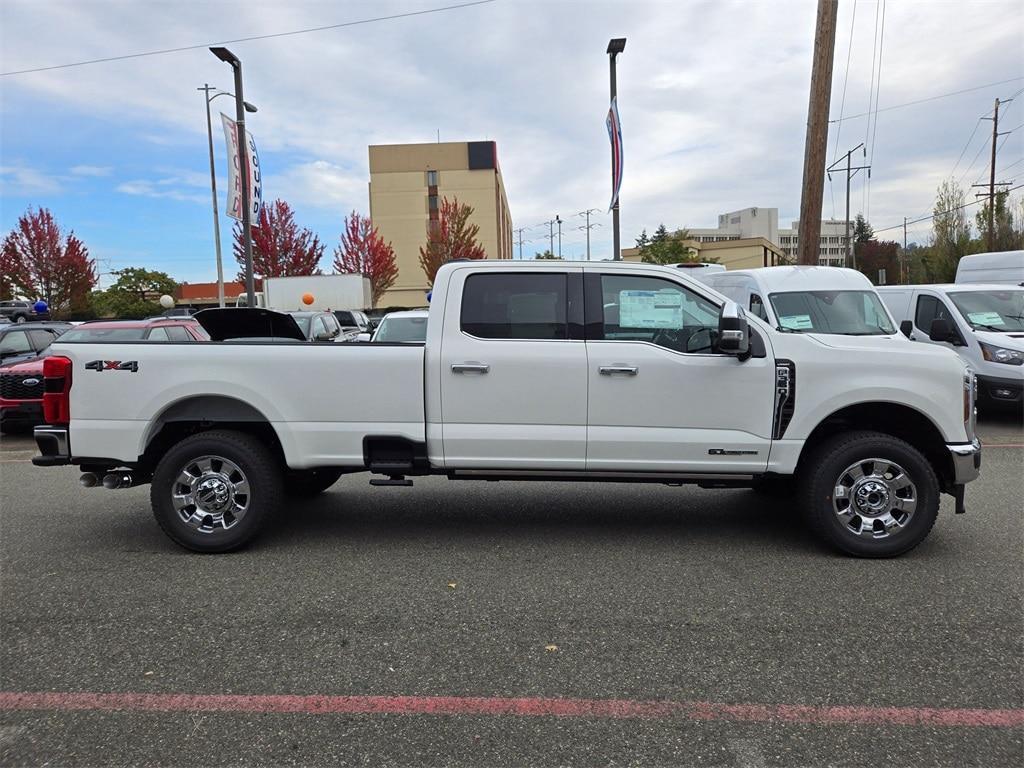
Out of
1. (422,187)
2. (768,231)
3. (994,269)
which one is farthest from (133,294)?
(768,231)

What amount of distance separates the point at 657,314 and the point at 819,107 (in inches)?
384

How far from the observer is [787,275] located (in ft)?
35.7

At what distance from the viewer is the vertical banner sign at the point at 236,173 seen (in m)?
16.4

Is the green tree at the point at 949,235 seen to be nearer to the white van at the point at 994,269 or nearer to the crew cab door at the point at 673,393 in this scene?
the white van at the point at 994,269

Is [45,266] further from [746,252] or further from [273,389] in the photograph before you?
[746,252]

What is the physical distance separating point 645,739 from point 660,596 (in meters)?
1.44

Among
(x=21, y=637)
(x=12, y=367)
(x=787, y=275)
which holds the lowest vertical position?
(x=21, y=637)

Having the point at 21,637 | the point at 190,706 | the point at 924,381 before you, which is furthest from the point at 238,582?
the point at 924,381

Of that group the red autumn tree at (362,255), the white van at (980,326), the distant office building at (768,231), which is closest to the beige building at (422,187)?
the red autumn tree at (362,255)

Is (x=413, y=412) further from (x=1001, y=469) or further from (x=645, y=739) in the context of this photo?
(x=1001, y=469)

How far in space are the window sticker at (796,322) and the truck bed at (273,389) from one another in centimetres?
698

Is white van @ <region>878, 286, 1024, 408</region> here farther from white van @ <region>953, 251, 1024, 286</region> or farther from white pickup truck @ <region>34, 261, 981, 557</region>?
white pickup truck @ <region>34, 261, 981, 557</region>

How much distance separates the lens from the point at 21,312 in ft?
120

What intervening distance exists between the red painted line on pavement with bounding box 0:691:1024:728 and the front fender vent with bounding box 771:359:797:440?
6.94ft
